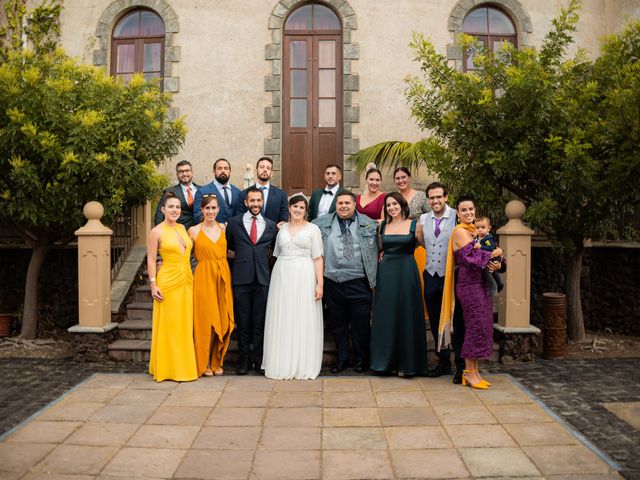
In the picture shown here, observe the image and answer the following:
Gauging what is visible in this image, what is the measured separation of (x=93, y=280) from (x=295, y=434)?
12.1 ft

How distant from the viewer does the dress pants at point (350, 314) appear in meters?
6.41

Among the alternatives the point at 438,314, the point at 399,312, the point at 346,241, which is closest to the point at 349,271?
the point at 346,241

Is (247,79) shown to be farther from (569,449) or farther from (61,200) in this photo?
(569,449)

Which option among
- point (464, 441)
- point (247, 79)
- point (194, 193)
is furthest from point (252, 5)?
point (464, 441)

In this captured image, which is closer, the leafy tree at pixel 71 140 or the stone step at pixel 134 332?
the leafy tree at pixel 71 140

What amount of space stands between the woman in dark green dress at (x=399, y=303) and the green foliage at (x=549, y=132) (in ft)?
5.18

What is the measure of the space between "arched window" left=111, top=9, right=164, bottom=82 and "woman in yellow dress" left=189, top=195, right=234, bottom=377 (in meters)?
5.74

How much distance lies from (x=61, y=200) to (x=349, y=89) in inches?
208

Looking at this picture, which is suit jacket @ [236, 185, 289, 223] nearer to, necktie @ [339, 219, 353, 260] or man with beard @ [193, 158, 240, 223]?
man with beard @ [193, 158, 240, 223]

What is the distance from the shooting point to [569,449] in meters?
4.34

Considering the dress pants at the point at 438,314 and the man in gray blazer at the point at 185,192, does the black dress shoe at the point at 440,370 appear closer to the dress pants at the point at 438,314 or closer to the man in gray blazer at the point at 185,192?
the dress pants at the point at 438,314

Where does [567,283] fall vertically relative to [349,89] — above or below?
below

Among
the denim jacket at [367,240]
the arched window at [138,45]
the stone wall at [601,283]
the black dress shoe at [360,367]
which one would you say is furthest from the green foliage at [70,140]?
the stone wall at [601,283]

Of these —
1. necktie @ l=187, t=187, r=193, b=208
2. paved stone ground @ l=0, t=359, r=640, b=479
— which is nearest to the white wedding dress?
paved stone ground @ l=0, t=359, r=640, b=479
